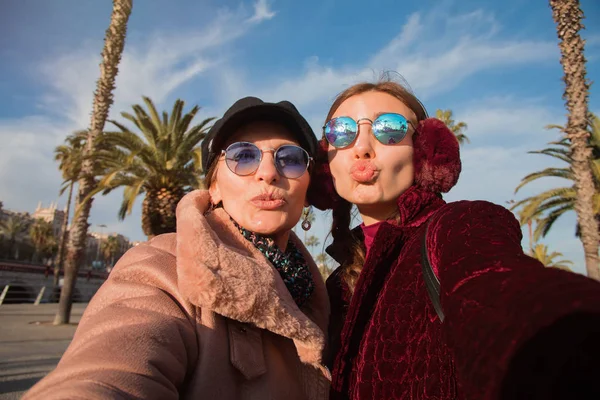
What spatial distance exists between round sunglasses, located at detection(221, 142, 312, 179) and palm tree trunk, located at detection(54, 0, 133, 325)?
1183 centimetres

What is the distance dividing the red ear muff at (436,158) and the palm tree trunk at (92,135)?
481 inches

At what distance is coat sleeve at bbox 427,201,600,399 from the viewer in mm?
642

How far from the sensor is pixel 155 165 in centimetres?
1124

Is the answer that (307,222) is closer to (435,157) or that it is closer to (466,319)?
(435,157)

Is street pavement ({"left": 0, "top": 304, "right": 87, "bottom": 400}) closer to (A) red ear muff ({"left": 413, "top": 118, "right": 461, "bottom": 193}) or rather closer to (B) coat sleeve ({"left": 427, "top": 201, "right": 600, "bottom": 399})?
(A) red ear muff ({"left": 413, "top": 118, "right": 461, "bottom": 193})

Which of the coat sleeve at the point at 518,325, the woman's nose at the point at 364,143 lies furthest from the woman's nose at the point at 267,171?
the coat sleeve at the point at 518,325

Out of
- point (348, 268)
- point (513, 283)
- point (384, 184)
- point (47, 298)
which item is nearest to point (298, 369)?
point (348, 268)

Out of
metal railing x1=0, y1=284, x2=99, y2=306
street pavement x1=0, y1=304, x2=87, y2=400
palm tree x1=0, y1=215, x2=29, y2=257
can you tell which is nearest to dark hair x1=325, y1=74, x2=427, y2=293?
street pavement x1=0, y1=304, x2=87, y2=400

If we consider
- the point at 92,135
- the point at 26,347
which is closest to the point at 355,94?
the point at 26,347

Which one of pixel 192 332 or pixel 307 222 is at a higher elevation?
pixel 307 222

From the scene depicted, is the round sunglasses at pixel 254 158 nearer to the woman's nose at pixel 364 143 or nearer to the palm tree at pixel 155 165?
the woman's nose at pixel 364 143

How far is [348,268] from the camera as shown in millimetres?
2172

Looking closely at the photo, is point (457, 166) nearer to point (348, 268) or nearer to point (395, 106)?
point (395, 106)

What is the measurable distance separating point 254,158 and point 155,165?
10.1 meters
